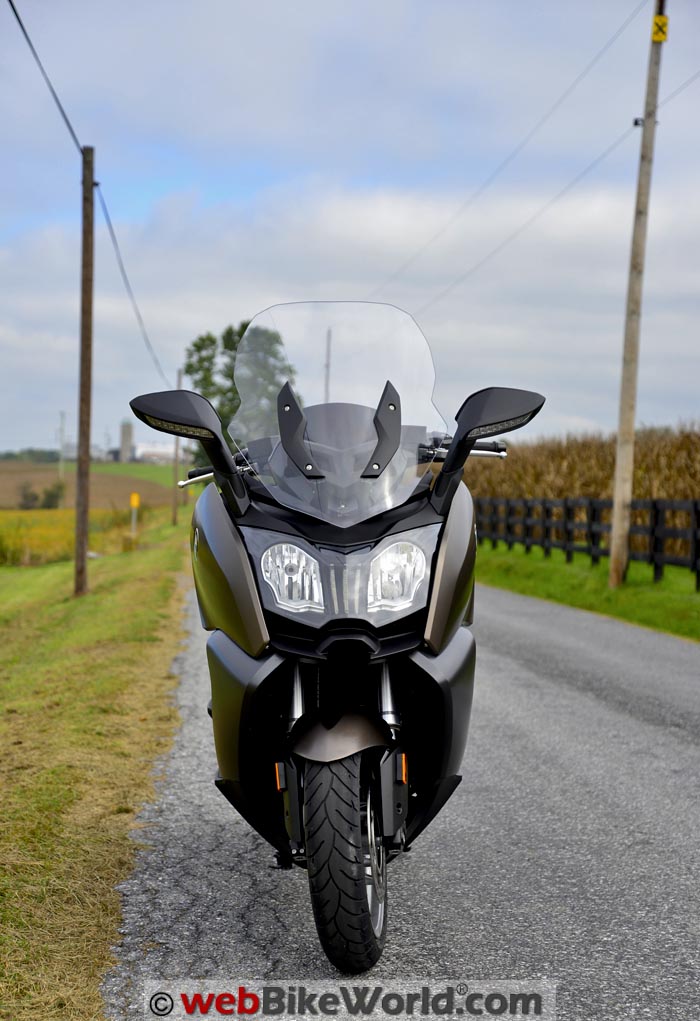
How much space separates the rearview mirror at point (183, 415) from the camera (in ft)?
10.0

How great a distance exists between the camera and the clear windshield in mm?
3191

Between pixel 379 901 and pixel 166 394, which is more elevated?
pixel 166 394

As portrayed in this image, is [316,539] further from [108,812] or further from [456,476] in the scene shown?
Answer: [108,812]

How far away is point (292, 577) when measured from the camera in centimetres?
302

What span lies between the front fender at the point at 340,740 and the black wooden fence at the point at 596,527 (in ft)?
39.7

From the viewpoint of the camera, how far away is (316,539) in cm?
306

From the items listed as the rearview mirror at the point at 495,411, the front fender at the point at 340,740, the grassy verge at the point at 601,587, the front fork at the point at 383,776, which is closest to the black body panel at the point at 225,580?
the front fork at the point at 383,776

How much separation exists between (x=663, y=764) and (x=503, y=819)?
1.48 metres

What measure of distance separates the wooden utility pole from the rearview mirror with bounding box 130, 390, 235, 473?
51.7 ft

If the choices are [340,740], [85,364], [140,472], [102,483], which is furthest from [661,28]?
[140,472]

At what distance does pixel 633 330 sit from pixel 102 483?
7133 cm

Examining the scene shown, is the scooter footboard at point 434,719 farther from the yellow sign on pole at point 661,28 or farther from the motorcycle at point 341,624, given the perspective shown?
the yellow sign on pole at point 661,28

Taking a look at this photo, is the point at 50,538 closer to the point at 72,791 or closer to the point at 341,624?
the point at 72,791

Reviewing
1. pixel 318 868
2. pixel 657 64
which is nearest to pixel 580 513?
pixel 657 64
